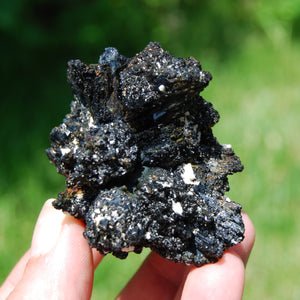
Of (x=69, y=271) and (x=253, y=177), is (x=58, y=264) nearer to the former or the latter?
(x=69, y=271)

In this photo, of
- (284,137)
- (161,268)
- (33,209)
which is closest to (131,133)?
(161,268)

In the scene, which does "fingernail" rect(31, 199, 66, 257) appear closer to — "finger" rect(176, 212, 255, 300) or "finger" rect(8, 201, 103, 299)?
"finger" rect(8, 201, 103, 299)

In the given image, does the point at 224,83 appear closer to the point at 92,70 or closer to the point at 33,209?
the point at 33,209

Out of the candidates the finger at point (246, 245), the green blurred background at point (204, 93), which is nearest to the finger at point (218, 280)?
the finger at point (246, 245)

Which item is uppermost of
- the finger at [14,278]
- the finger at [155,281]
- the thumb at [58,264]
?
the finger at [155,281]

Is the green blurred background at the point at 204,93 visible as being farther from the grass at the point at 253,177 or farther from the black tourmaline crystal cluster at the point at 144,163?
the black tourmaline crystal cluster at the point at 144,163

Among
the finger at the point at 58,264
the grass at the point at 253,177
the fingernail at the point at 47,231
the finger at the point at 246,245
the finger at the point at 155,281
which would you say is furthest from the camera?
the grass at the point at 253,177
